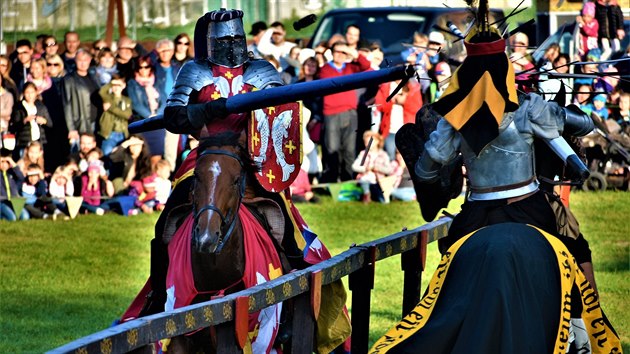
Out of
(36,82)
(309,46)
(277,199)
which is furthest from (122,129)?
(277,199)

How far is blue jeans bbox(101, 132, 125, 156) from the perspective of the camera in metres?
17.9

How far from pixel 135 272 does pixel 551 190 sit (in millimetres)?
6399

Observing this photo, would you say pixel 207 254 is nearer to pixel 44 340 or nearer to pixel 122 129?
pixel 44 340

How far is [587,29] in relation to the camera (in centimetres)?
1995

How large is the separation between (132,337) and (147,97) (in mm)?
11579

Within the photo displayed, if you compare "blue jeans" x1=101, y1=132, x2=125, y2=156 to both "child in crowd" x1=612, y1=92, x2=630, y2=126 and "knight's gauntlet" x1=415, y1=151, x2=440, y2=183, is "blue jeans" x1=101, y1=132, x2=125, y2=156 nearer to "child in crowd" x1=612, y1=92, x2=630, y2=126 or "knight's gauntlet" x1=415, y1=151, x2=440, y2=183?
"child in crowd" x1=612, y1=92, x2=630, y2=126

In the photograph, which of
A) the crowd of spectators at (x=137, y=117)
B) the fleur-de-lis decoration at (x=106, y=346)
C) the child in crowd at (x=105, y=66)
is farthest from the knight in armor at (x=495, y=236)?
the child in crowd at (x=105, y=66)

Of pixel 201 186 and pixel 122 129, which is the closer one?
pixel 201 186

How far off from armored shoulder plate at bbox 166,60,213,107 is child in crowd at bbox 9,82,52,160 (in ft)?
29.7

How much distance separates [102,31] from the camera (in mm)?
22250

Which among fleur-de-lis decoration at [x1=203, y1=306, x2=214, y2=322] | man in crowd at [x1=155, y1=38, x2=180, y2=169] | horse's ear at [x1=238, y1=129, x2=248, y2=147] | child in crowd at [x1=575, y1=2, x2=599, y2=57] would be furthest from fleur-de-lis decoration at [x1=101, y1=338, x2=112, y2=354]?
child in crowd at [x1=575, y1=2, x2=599, y2=57]

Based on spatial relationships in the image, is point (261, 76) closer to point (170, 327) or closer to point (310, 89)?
point (310, 89)

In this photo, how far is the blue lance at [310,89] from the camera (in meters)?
7.49

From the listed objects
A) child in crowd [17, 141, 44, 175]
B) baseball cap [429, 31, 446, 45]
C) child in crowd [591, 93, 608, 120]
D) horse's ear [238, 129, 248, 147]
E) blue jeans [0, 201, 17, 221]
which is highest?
baseball cap [429, 31, 446, 45]
